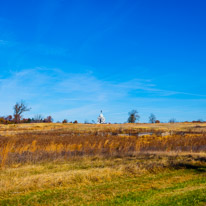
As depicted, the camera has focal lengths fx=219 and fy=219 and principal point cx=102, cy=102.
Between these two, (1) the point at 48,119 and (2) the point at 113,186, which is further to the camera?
(1) the point at 48,119

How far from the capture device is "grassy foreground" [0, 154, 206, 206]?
6.49 meters

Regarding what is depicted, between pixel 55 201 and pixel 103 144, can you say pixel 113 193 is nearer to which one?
pixel 55 201

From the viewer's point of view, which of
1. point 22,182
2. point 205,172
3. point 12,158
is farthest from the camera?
point 12,158

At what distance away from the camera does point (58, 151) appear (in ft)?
51.4

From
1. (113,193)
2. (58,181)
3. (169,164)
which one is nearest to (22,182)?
(58,181)

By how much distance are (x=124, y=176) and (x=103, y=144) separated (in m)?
10.1

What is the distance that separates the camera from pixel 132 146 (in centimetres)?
1864

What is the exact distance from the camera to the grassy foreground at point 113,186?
6.49 m

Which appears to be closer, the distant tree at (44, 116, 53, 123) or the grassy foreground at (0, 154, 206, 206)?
the grassy foreground at (0, 154, 206, 206)

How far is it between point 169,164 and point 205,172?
1930 millimetres

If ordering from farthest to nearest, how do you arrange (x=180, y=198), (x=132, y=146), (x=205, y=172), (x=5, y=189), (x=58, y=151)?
(x=132, y=146), (x=58, y=151), (x=205, y=172), (x=5, y=189), (x=180, y=198)

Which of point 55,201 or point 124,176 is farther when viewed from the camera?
point 124,176

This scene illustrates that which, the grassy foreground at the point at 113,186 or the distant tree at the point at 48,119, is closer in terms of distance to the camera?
the grassy foreground at the point at 113,186

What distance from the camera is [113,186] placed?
7.95 meters
